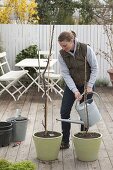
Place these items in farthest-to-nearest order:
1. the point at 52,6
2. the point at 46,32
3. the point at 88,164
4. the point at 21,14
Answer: the point at 52,6 < the point at 21,14 < the point at 46,32 < the point at 88,164

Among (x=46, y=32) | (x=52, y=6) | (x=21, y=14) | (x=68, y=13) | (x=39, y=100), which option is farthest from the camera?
(x=52, y=6)

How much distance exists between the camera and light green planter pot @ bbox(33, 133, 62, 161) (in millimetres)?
5582

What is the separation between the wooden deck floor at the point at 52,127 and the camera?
5551 millimetres

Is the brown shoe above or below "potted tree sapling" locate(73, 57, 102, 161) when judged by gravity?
below

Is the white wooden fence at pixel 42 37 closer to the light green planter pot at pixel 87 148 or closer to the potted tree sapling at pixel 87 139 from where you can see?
the potted tree sapling at pixel 87 139

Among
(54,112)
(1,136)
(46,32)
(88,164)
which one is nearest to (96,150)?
(88,164)

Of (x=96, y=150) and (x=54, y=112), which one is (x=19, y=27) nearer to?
(x=54, y=112)

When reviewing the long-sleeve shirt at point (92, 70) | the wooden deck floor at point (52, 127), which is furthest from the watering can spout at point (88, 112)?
the wooden deck floor at point (52, 127)

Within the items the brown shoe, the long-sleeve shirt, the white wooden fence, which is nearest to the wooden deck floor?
the brown shoe

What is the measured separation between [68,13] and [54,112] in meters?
8.00

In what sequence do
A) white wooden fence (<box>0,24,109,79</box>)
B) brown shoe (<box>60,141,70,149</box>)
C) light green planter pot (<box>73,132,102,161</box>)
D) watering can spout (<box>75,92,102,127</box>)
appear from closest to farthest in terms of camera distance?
light green planter pot (<box>73,132,102,161</box>) < watering can spout (<box>75,92,102,127</box>) < brown shoe (<box>60,141,70,149</box>) < white wooden fence (<box>0,24,109,79</box>)

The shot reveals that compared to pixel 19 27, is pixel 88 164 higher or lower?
lower

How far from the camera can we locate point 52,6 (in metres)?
17.2

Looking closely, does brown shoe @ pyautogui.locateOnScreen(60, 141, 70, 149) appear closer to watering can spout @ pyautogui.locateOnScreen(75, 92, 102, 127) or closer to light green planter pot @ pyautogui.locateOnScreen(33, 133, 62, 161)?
light green planter pot @ pyautogui.locateOnScreen(33, 133, 62, 161)
